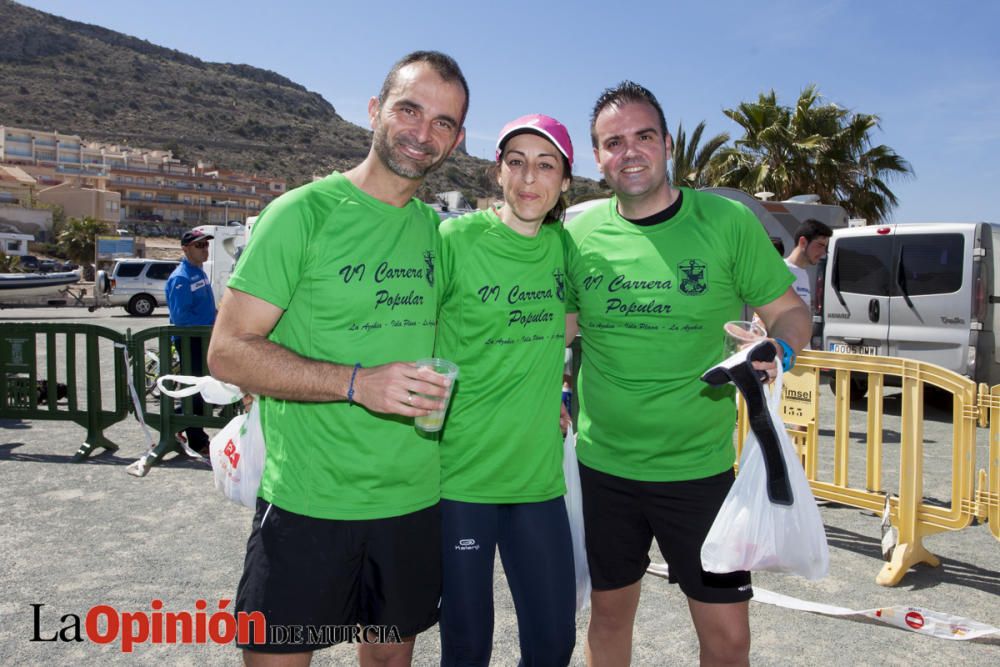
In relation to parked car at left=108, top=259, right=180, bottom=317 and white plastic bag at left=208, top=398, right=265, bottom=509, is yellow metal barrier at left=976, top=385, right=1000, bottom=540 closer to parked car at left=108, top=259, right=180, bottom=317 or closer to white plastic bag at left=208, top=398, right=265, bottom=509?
white plastic bag at left=208, top=398, right=265, bottom=509

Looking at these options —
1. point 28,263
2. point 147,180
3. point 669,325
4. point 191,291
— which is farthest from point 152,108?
point 669,325

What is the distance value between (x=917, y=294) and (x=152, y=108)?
151 metres

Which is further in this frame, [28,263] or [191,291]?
[28,263]

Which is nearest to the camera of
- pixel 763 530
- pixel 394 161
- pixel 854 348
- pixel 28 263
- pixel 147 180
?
pixel 394 161

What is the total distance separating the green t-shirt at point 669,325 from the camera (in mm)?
2539

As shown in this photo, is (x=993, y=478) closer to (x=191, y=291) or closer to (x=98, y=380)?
(x=191, y=291)

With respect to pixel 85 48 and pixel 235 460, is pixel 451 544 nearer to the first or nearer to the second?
pixel 235 460

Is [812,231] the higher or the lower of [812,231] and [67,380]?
the higher

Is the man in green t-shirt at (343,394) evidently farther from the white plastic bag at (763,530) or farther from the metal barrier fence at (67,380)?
the metal barrier fence at (67,380)

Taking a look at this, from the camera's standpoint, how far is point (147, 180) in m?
106

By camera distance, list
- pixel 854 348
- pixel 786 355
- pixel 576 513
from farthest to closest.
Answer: pixel 854 348, pixel 576 513, pixel 786 355

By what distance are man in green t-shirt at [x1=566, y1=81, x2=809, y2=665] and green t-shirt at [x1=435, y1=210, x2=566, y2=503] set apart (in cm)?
24

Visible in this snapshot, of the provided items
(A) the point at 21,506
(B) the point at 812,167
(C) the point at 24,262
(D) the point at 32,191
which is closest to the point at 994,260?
(A) the point at 21,506

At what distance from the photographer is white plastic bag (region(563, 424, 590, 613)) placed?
273cm
